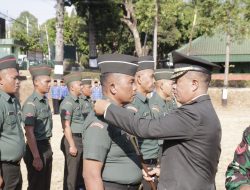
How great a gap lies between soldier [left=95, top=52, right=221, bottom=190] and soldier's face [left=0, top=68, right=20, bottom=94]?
76.7 inches

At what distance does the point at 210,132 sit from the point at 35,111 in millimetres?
3165

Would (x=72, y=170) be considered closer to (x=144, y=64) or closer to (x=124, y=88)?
(x=144, y=64)

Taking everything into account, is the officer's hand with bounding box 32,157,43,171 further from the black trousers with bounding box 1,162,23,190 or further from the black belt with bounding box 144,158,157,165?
the black belt with bounding box 144,158,157,165

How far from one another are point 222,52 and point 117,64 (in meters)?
36.0

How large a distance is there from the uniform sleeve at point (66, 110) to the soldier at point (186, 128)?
357 centimetres

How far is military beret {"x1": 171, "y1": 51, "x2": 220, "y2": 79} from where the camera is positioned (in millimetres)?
2949

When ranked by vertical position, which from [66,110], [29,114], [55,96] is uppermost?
[29,114]

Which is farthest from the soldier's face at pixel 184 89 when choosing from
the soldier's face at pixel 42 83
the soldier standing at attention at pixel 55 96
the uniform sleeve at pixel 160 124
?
the soldier standing at attention at pixel 55 96

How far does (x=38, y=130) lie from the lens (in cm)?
557

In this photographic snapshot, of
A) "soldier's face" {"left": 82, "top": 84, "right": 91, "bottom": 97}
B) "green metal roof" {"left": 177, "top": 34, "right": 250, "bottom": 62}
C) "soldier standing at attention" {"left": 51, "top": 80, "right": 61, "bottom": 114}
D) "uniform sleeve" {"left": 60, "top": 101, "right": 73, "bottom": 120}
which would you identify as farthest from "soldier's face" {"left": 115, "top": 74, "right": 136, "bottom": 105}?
"green metal roof" {"left": 177, "top": 34, "right": 250, "bottom": 62}

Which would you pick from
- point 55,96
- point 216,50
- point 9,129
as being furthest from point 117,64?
point 216,50

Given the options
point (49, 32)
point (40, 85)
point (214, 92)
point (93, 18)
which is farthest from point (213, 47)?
point (49, 32)

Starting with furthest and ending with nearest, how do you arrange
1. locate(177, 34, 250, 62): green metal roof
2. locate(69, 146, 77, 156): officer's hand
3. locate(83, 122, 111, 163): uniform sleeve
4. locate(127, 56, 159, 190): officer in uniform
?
1. locate(177, 34, 250, 62): green metal roof
2. locate(69, 146, 77, 156): officer's hand
3. locate(127, 56, 159, 190): officer in uniform
4. locate(83, 122, 111, 163): uniform sleeve

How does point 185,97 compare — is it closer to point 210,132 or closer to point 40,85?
point 210,132
